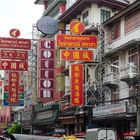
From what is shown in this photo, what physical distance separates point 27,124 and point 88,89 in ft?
67.4

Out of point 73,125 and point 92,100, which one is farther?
point 73,125

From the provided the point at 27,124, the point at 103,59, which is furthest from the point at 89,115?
the point at 27,124

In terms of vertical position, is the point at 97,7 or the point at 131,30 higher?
the point at 97,7

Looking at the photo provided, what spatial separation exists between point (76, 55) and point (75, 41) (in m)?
0.97

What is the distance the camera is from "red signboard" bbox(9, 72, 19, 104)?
1702 inches

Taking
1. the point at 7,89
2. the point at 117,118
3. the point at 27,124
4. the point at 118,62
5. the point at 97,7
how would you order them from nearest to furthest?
the point at 117,118 → the point at 118,62 → the point at 97,7 → the point at 7,89 → the point at 27,124

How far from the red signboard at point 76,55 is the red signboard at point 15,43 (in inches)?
321

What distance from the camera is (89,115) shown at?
34.9m

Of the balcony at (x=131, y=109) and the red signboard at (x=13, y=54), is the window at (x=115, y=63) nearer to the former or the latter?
the balcony at (x=131, y=109)

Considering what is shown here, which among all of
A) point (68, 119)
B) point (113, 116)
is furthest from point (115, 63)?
point (68, 119)

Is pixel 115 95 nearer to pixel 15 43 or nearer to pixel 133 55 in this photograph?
pixel 133 55

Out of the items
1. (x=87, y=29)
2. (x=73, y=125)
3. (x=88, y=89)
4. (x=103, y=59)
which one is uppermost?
(x=87, y=29)

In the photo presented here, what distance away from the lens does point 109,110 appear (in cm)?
3108

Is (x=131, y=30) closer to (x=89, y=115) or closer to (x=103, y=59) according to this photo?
(x=103, y=59)
